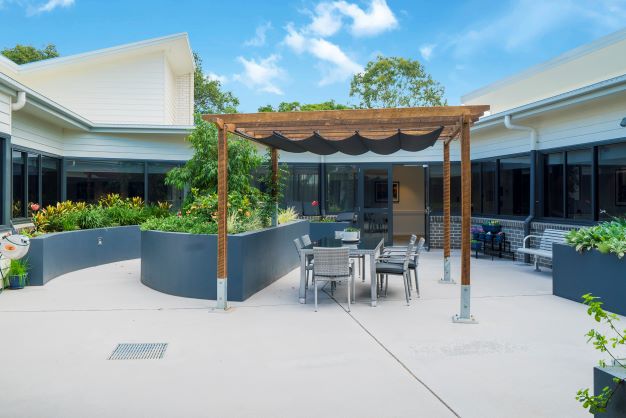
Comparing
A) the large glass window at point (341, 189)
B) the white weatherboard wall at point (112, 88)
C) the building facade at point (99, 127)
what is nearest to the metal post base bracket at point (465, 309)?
the building facade at point (99, 127)

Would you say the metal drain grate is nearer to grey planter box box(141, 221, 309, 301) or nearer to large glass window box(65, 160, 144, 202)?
grey planter box box(141, 221, 309, 301)

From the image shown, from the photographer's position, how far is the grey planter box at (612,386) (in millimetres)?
2213

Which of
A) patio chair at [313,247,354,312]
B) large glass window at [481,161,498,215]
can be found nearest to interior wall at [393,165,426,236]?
large glass window at [481,161,498,215]

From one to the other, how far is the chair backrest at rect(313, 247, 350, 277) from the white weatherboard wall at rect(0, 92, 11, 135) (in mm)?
5323

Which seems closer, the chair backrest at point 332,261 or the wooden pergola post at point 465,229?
the wooden pergola post at point 465,229

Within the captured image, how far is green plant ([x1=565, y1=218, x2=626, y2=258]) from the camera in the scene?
596cm

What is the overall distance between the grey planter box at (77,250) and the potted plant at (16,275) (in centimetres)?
19

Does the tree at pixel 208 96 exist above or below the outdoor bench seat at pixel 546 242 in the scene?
above

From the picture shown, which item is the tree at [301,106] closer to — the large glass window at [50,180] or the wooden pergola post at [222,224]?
the large glass window at [50,180]

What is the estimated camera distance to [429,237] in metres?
13.2

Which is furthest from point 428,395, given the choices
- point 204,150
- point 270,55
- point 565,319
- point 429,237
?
point 270,55

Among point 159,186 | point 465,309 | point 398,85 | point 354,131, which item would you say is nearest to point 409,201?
point 159,186

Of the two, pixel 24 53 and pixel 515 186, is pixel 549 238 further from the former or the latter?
pixel 24 53

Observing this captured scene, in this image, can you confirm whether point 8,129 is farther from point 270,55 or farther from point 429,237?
point 270,55
